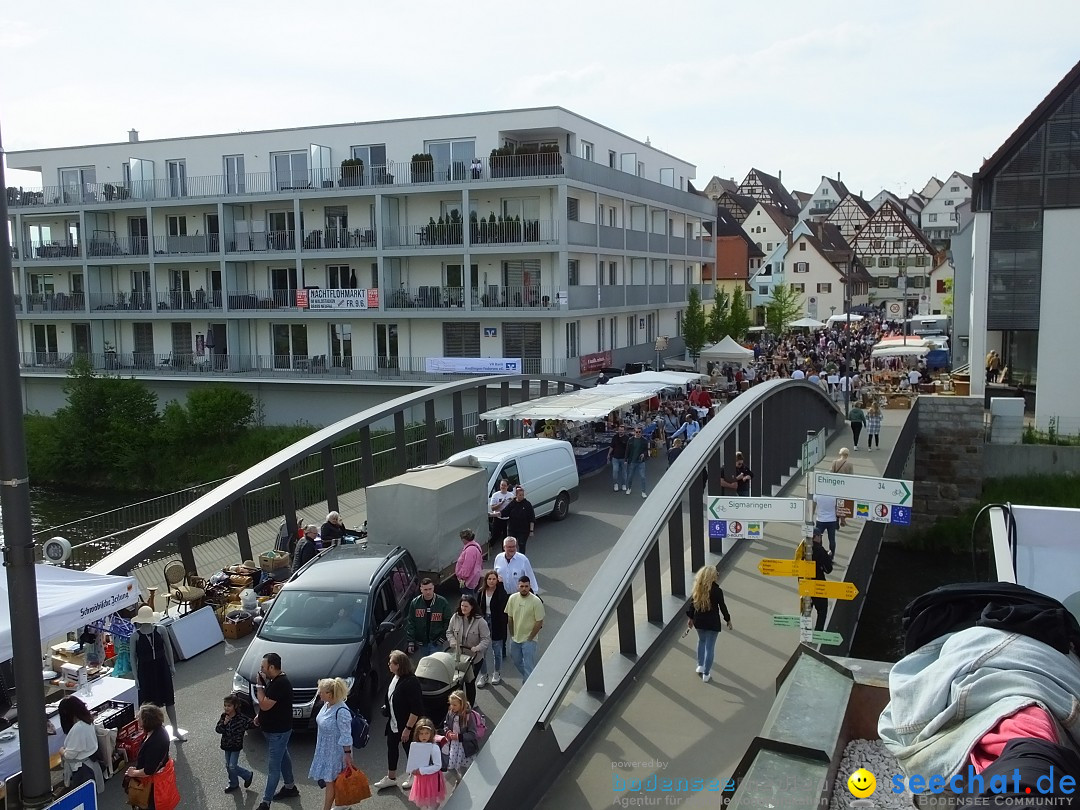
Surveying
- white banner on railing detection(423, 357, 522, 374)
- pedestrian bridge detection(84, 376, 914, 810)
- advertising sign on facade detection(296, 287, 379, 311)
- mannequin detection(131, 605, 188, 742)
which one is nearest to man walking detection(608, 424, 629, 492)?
pedestrian bridge detection(84, 376, 914, 810)

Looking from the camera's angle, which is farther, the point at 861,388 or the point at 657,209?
the point at 657,209

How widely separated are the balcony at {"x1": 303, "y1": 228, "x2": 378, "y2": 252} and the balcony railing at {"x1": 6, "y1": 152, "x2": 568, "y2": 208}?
71.2 inches

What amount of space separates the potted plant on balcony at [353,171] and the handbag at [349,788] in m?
34.8

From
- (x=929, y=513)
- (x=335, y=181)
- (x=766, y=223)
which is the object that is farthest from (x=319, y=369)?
(x=766, y=223)

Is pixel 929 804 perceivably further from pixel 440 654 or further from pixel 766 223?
pixel 766 223

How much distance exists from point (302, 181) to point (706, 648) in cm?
3627

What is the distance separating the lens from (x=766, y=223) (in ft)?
323

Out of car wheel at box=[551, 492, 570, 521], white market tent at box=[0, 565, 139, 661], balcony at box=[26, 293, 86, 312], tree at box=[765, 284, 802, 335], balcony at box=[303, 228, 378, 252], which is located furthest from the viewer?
tree at box=[765, 284, 802, 335]

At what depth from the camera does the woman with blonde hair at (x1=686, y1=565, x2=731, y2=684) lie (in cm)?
930

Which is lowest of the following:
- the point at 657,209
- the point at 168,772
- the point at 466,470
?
the point at 168,772

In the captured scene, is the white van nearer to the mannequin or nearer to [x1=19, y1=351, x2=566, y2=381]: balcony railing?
the mannequin

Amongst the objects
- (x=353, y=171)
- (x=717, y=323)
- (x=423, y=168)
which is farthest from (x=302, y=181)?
(x=717, y=323)

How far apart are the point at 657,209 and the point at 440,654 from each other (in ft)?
140

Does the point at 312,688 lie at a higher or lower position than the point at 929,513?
higher
